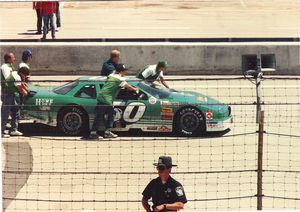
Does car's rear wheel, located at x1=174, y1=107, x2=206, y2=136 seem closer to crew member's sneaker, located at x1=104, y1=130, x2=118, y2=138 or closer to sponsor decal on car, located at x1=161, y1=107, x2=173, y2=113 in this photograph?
sponsor decal on car, located at x1=161, y1=107, x2=173, y2=113

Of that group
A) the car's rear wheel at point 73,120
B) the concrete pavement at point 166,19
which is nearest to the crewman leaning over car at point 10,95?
the car's rear wheel at point 73,120

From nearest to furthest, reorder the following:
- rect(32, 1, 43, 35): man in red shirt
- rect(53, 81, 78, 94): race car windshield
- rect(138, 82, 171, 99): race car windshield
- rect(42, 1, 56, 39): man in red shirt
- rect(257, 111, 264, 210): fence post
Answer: rect(257, 111, 264, 210): fence post, rect(138, 82, 171, 99): race car windshield, rect(53, 81, 78, 94): race car windshield, rect(42, 1, 56, 39): man in red shirt, rect(32, 1, 43, 35): man in red shirt

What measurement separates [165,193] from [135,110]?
5786mm

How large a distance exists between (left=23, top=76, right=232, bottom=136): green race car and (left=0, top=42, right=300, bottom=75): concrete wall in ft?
18.2

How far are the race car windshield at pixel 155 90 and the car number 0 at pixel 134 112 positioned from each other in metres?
0.33

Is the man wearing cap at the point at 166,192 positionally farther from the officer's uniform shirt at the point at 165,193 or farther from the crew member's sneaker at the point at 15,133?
the crew member's sneaker at the point at 15,133

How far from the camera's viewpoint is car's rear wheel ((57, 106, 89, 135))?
13477 mm

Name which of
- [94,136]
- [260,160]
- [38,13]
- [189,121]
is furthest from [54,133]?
[38,13]

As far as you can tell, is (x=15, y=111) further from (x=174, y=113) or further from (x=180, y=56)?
(x=180, y=56)

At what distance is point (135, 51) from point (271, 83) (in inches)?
144

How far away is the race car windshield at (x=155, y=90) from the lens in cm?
1340

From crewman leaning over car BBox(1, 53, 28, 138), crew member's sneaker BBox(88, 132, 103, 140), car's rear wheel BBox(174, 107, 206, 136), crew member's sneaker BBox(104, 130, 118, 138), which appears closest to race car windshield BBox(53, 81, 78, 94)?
crewman leaning over car BBox(1, 53, 28, 138)

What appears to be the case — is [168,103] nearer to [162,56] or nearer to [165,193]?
[165,193]

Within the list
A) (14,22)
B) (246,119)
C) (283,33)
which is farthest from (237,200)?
(14,22)
